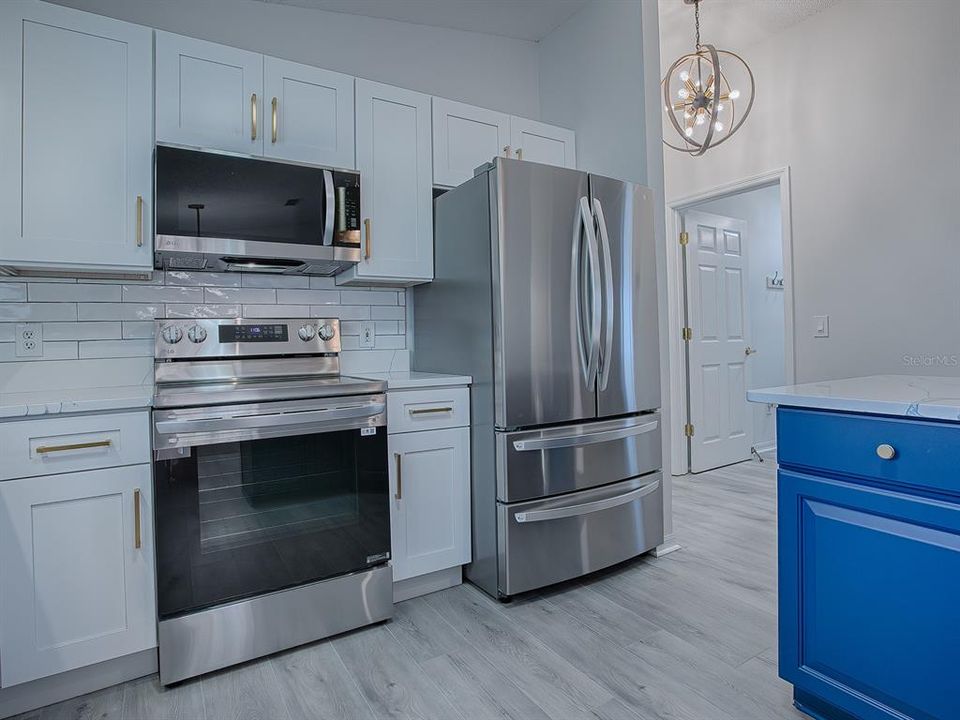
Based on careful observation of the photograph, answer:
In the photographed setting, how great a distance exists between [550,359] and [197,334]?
1444mm

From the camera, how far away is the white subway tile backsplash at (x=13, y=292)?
6.66ft

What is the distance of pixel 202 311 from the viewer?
2.37 m

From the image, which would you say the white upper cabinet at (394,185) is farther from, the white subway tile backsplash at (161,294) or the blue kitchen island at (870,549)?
the blue kitchen island at (870,549)

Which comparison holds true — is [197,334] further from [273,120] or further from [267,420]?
[273,120]

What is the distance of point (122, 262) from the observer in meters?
1.97

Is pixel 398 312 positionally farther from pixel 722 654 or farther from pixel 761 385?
pixel 761 385

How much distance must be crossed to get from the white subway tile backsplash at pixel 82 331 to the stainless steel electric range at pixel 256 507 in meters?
0.20

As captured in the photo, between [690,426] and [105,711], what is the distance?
382 centimetres

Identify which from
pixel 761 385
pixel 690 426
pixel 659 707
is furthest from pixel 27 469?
pixel 761 385

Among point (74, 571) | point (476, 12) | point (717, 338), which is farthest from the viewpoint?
point (717, 338)

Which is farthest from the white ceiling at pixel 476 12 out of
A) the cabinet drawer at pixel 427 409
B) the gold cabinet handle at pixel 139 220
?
the cabinet drawer at pixel 427 409

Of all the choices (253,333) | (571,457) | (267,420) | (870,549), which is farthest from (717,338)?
(267,420)

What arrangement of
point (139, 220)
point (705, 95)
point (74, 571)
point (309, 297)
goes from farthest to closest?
point (705, 95) < point (309, 297) < point (139, 220) < point (74, 571)

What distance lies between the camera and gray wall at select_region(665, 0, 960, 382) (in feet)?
9.68
